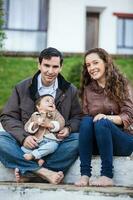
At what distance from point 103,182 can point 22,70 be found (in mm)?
7978

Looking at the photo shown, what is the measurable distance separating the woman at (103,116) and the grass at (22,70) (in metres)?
4.56

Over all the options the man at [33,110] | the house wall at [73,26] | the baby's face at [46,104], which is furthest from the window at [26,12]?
the baby's face at [46,104]

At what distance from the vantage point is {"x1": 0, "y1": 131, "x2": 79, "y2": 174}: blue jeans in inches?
159

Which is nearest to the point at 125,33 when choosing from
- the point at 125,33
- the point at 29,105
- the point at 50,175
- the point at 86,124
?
the point at 125,33

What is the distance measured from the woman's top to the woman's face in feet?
0.35

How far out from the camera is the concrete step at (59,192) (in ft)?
11.9

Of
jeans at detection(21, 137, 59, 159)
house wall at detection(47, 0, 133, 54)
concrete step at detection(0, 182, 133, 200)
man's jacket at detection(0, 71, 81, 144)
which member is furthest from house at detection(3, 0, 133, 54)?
concrete step at detection(0, 182, 133, 200)

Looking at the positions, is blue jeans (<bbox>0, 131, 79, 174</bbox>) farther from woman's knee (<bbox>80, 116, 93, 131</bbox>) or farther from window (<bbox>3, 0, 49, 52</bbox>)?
window (<bbox>3, 0, 49, 52</bbox>)

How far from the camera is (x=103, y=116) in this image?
4066 millimetres

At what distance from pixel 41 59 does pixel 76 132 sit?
2.29 ft

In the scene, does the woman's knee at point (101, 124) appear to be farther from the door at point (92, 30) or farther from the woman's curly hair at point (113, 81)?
the door at point (92, 30)

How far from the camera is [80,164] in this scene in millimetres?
4008

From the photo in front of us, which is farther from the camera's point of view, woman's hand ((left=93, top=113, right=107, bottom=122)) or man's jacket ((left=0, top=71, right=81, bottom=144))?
man's jacket ((left=0, top=71, right=81, bottom=144))

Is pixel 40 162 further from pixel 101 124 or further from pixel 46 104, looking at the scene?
pixel 101 124
